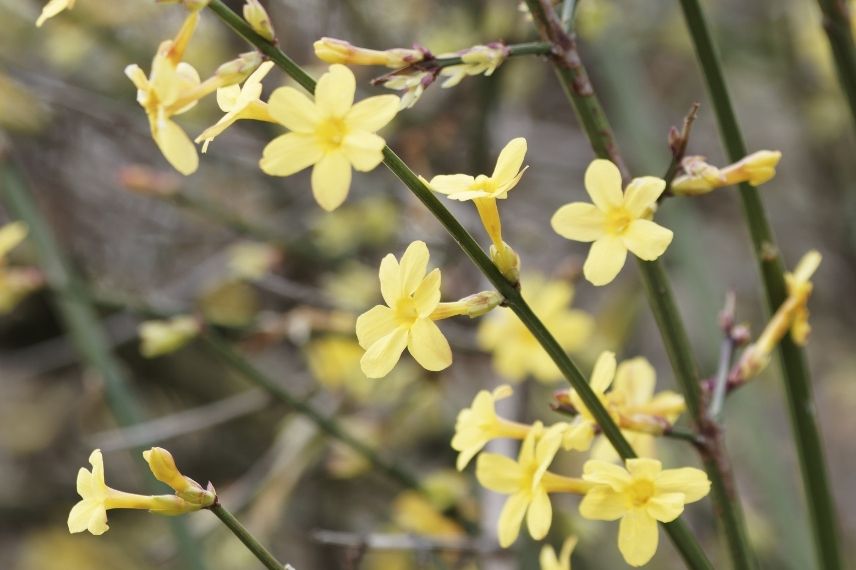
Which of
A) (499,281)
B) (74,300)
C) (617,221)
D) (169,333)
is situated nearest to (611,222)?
(617,221)

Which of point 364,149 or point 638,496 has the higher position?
point 364,149

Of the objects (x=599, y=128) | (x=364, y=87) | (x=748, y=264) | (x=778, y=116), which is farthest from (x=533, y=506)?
(x=778, y=116)

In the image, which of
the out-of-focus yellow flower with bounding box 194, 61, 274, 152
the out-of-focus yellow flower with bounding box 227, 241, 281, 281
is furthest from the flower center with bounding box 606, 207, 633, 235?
the out-of-focus yellow flower with bounding box 227, 241, 281, 281

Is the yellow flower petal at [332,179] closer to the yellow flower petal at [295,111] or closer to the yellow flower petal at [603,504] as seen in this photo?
the yellow flower petal at [295,111]

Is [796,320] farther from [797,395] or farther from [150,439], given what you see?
[150,439]

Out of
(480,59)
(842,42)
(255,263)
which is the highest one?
(255,263)

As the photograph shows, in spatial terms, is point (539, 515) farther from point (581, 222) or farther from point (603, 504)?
point (581, 222)

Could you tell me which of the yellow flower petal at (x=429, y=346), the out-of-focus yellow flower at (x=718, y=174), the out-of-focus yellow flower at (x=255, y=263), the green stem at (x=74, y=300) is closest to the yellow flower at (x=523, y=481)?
the yellow flower petal at (x=429, y=346)
